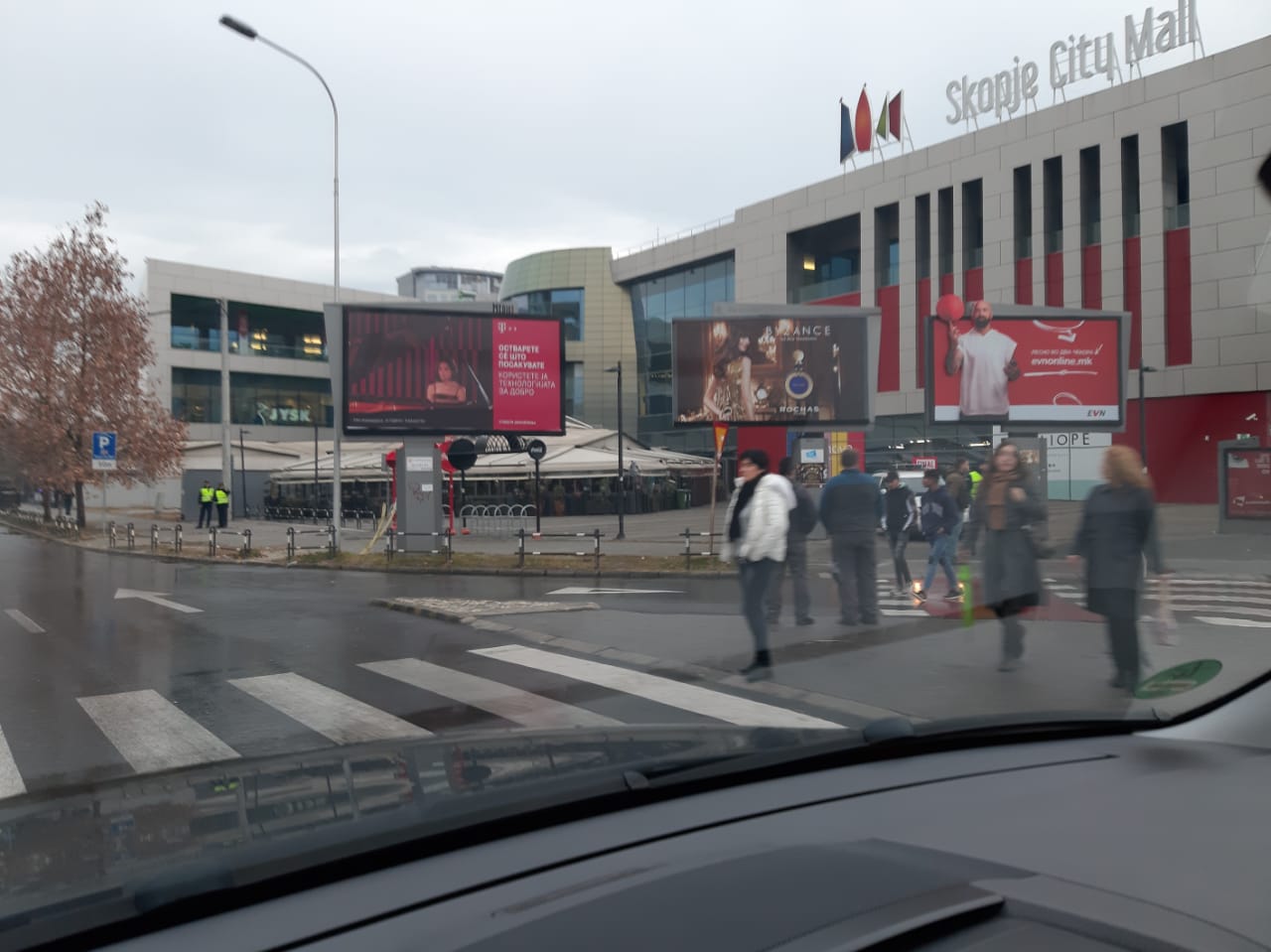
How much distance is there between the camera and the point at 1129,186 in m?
34.4

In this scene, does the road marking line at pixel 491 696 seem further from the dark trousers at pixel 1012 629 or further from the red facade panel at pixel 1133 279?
the red facade panel at pixel 1133 279

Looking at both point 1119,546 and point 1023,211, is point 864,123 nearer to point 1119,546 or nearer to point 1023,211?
point 1023,211

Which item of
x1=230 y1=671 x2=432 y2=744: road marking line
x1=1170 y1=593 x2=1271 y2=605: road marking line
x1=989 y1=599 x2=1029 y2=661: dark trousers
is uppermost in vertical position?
x1=989 y1=599 x2=1029 y2=661: dark trousers

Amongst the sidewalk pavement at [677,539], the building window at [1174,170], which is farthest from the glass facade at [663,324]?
the building window at [1174,170]

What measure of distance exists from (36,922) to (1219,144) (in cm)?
489

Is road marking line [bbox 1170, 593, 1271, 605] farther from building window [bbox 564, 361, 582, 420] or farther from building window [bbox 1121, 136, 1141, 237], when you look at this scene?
building window [bbox 564, 361, 582, 420]

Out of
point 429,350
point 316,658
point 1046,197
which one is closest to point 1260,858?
point 316,658

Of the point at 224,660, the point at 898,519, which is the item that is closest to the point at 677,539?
the point at 898,519

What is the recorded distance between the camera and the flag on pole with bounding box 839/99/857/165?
46094 millimetres

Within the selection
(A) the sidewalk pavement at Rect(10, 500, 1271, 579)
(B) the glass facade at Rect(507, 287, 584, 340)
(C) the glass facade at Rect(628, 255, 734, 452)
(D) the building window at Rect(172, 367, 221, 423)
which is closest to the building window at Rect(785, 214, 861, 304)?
(C) the glass facade at Rect(628, 255, 734, 452)

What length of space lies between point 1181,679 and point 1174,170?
103 feet

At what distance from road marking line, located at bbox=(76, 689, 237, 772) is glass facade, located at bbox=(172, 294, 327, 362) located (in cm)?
5609

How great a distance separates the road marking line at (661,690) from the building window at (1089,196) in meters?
32.6

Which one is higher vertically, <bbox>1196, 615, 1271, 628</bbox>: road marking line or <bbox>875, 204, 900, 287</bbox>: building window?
<bbox>875, 204, 900, 287</bbox>: building window
